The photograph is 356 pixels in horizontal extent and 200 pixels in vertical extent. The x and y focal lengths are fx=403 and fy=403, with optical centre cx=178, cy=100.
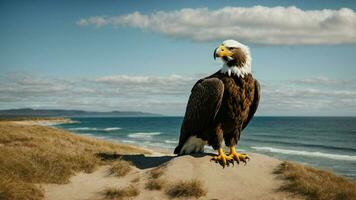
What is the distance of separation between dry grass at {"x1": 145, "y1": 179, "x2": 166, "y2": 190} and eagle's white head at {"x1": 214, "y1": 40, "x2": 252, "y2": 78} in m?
3.29

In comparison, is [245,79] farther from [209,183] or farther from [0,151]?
[0,151]

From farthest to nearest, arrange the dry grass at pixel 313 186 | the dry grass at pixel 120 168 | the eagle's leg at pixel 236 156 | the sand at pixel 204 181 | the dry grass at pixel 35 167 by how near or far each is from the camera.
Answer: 1. the dry grass at pixel 120 168
2. the eagle's leg at pixel 236 156
3. the sand at pixel 204 181
4. the dry grass at pixel 35 167
5. the dry grass at pixel 313 186

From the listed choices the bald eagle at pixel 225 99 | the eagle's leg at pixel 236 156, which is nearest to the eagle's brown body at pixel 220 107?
the bald eagle at pixel 225 99

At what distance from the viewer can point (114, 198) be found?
1002 cm

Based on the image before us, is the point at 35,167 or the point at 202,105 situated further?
the point at 35,167

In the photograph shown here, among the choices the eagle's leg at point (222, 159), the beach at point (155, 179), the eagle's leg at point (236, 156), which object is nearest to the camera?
the beach at point (155, 179)

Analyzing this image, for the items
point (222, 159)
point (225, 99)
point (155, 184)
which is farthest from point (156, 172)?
point (225, 99)

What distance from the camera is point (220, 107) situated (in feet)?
33.2

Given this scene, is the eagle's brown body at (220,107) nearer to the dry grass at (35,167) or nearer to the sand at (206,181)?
the sand at (206,181)

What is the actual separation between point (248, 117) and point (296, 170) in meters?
1.97

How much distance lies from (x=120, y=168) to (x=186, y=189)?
3001mm

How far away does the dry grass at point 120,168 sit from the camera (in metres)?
12.0

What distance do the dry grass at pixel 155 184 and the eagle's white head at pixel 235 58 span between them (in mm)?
3295

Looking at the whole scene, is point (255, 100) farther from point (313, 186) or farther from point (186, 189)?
point (186, 189)
